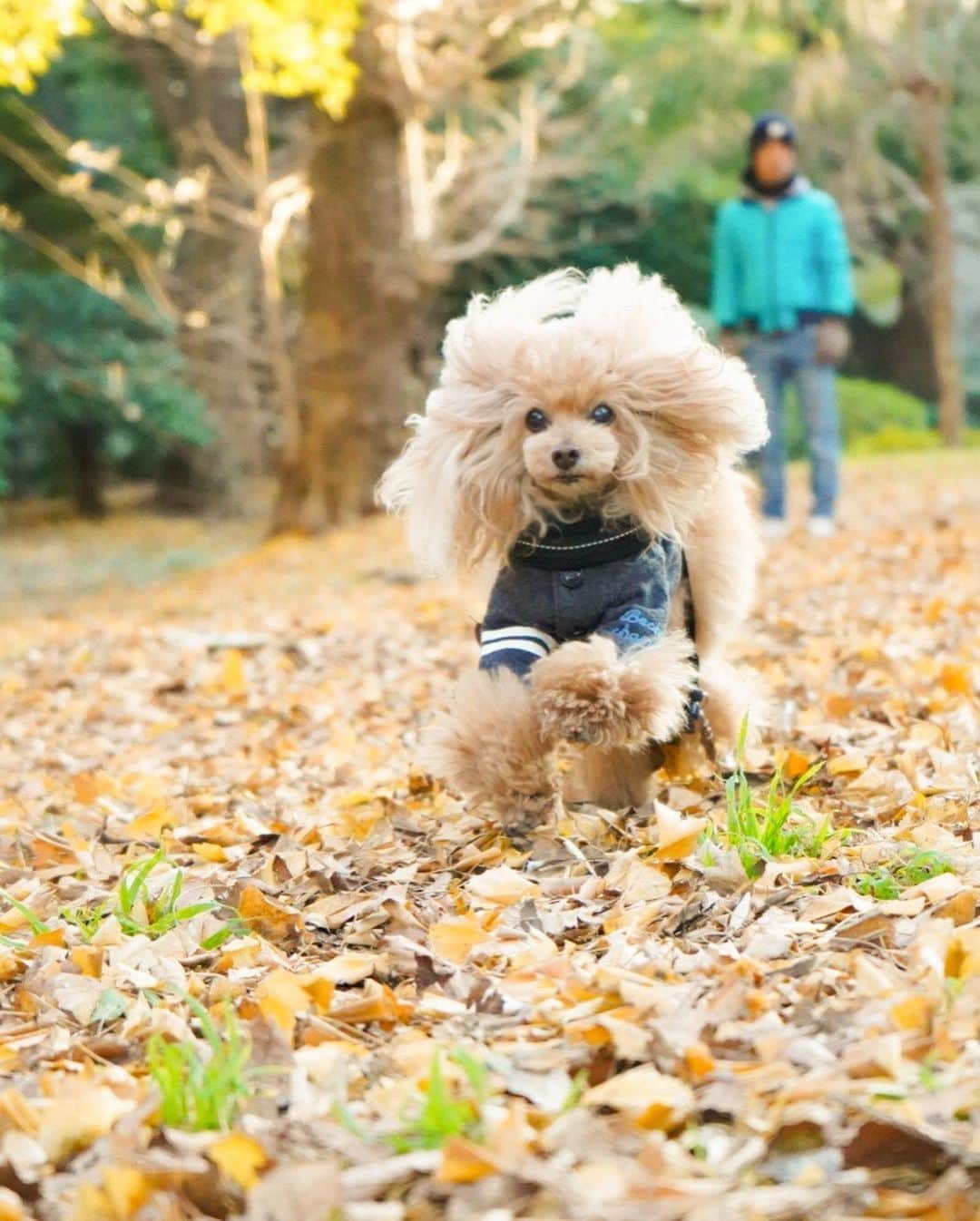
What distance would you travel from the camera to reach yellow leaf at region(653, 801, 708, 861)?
340cm

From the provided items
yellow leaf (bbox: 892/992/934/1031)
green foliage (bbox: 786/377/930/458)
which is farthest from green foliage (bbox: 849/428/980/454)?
yellow leaf (bbox: 892/992/934/1031)

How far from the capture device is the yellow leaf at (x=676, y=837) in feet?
11.2

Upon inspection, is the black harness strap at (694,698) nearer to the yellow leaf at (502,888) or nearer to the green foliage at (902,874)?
the yellow leaf at (502,888)

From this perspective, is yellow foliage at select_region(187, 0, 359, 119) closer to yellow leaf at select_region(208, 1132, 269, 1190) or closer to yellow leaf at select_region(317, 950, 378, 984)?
yellow leaf at select_region(317, 950, 378, 984)

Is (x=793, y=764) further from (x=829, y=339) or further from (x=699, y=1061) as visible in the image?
(x=829, y=339)

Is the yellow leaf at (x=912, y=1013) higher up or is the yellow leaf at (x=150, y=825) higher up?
the yellow leaf at (x=912, y=1013)

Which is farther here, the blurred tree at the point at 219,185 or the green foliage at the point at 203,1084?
the blurred tree at the point at 219,185

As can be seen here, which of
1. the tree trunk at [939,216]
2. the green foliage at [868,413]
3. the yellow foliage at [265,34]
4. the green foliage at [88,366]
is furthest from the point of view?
the green foliage at [868,413]

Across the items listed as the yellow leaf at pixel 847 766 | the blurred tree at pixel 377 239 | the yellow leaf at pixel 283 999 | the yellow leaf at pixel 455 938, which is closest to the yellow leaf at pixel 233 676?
the yellow leaf at pixel 847 766

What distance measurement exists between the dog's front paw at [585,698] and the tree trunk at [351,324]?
32.0 feet

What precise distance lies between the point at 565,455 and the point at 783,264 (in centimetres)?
648

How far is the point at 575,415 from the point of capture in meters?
3.73

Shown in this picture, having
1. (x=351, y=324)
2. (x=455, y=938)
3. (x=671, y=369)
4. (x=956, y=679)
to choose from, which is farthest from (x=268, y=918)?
(x=351, y=324)

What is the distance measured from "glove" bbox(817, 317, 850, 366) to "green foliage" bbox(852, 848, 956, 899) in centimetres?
698
